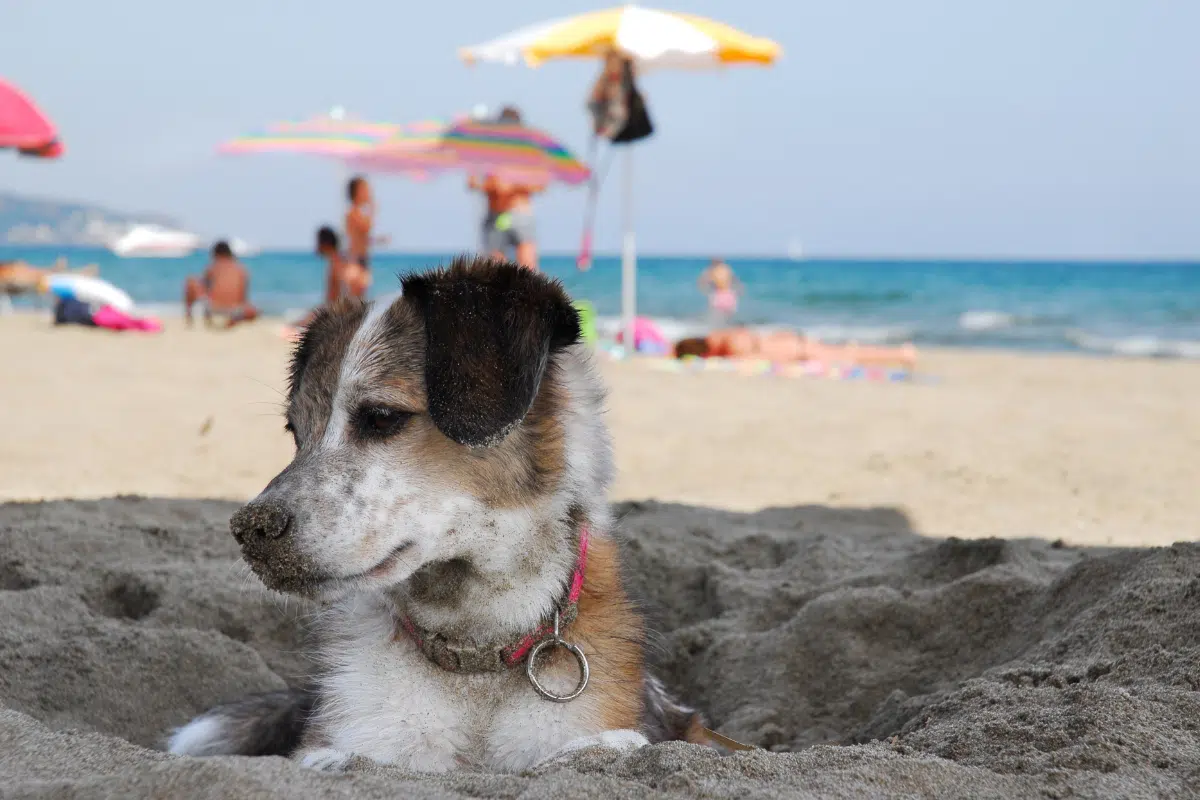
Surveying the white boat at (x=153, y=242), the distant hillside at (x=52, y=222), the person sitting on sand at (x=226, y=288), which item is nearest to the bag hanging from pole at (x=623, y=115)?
the person sitting on sand at (x=226, y=288)

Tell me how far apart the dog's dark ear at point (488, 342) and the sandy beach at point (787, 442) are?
9.39ft

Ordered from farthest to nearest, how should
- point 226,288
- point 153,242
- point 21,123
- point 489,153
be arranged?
point 153,242
point 226,288
point 489,153
point 21,123

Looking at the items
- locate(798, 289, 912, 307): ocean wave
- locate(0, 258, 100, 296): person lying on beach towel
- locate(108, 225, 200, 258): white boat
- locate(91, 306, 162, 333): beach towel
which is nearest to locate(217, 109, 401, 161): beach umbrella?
locate(91, 306, 162, 333): beach towel

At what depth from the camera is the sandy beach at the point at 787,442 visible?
686cm

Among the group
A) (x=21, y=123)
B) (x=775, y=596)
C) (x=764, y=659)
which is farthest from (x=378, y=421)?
(x=21, y=123)

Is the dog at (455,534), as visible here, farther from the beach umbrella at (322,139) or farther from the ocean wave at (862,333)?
the ocean wave at (862,333)

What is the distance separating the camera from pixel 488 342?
8.96ft

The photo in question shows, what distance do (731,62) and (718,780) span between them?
540 inches

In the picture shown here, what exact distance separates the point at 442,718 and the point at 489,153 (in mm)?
13120

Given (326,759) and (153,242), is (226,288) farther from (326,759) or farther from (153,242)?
(153,242)

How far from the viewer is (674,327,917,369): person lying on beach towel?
46.5ft

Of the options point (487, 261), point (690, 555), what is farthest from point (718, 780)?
point (690, 555)

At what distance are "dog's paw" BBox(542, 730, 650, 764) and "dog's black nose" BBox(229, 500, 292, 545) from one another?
80cm

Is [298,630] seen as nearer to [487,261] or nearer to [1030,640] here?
[487,261]
